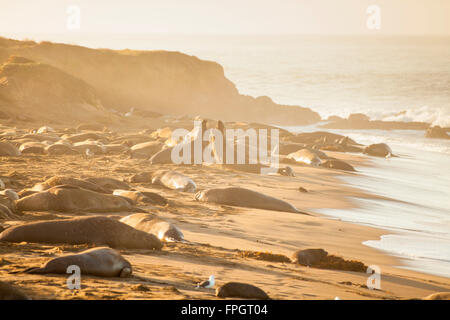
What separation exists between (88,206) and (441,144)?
82.4 ft

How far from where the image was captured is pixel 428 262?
28.3 ft

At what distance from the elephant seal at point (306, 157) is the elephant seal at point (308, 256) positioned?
1228cm

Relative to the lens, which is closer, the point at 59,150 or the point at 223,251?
the point at 223,251

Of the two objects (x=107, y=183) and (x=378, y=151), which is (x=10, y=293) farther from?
(x=378, y=151)

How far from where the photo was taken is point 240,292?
202 inches

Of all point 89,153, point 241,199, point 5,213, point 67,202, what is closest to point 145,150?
point 89,153

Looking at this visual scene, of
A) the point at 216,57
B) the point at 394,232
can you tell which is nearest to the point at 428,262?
the point at 394,232

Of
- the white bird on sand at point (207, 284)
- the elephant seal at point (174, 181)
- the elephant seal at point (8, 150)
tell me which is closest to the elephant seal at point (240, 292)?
the white bird on sand at point (207, 284)

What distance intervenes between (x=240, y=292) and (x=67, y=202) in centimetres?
409

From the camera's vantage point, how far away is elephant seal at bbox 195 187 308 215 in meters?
11.2

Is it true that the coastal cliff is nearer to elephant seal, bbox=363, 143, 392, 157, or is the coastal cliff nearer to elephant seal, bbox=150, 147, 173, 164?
elephant seal, bbox=363, 143, 392, 157

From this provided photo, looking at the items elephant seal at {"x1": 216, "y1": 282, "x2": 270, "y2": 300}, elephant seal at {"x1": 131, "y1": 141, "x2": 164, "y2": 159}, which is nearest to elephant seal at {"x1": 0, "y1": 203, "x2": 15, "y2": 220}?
elephant seal at {"x1": 216, "y1": 282, "x2": 270, "y2": 300}

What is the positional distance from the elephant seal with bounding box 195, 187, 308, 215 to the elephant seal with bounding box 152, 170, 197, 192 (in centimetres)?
67

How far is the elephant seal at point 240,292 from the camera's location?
5.10 m
